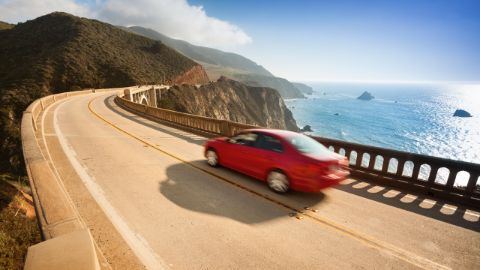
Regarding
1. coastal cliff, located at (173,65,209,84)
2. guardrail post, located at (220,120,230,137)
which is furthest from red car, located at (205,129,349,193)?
coastal cliff, located at (173,65,209,84)

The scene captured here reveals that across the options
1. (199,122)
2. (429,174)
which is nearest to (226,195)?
(429,174)

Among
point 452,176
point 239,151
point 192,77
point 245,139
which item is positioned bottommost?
point 452,176

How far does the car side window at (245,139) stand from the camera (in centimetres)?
671

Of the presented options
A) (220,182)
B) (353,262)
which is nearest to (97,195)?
(220,182)

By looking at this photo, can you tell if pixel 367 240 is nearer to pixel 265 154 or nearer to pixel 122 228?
pixel 265 154

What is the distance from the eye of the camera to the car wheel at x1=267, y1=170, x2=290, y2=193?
5898mm

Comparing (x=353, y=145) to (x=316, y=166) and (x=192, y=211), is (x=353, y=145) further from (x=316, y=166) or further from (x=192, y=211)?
(x=192, y=211)

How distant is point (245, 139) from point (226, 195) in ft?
5.85

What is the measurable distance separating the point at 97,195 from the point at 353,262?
5457mm

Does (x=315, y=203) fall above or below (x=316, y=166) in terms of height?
below

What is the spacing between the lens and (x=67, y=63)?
60.0m

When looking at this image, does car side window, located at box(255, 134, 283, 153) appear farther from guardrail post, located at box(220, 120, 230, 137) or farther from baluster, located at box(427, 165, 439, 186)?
guardrail post, located at box(220, 120, 230, 137)

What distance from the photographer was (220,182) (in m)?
6.56

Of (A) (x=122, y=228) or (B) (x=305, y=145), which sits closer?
(A) (x=122, y=228)
